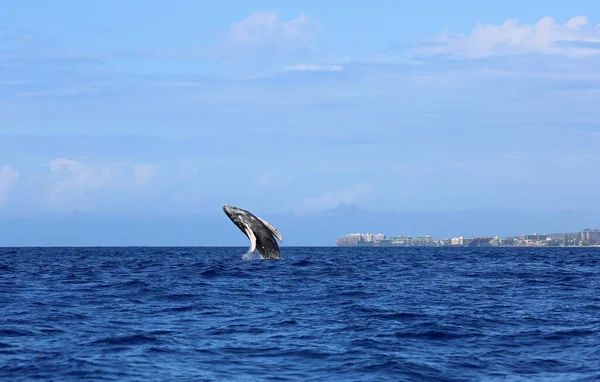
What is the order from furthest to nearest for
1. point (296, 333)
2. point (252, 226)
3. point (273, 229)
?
1. point (252, 226)
2. point (273, 229)
3. point (296, 333)

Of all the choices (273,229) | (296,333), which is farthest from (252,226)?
(296,333)

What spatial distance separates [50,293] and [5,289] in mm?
2375

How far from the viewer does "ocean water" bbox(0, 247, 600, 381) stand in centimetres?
1420

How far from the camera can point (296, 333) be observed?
17.9 m

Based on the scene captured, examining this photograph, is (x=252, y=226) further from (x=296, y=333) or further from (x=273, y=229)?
(x=296, y=333)

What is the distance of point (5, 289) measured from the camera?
94.1 feet

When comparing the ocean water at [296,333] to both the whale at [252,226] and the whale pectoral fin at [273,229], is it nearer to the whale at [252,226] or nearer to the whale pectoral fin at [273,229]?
the whale pectoral fin at [273,229]

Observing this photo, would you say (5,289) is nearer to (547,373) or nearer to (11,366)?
(11,366)

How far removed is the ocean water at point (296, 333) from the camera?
46.6ft

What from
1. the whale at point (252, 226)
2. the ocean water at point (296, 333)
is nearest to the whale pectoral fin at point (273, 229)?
the whale at point (252, 226)

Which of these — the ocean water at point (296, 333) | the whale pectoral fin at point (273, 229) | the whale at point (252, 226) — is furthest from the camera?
the whale at point (252, 226)

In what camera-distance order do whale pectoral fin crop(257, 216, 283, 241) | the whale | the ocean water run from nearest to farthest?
the ocean water
whale pectoral fin crop(257, 216, 283, 241)
the whale

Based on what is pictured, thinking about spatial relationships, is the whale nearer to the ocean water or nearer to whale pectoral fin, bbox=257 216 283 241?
whale pectoral fin, bbox=257 216 283 241

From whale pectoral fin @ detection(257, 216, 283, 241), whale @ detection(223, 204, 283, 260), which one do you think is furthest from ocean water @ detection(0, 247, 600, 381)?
whale @ detection(223, 204, 283, 260)
